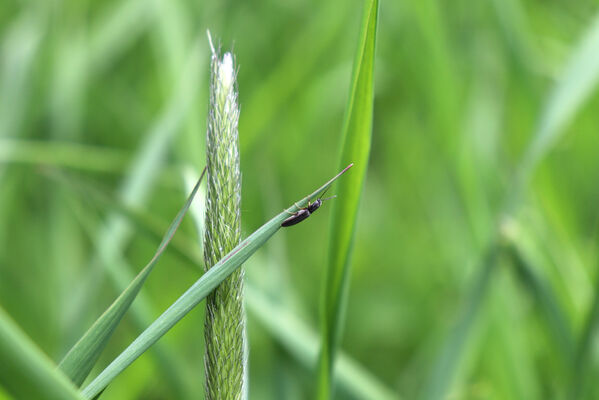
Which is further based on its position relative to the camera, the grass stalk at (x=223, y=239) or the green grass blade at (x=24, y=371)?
the grass stalk at (x=223, y=239)

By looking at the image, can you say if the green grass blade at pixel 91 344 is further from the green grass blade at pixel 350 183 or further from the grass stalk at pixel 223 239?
the green grass blade at pixel 350 183

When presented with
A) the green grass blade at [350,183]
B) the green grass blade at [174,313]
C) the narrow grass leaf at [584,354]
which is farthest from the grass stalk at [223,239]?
the narrow grass leaf at [584,354]

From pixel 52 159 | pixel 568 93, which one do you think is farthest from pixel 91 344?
pixel 568 93

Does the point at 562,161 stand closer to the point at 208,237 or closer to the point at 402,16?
the point at 402,16

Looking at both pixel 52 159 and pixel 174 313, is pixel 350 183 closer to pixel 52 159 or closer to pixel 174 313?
pixel 174 313

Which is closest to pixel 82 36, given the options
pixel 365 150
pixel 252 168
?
pixel 252 168

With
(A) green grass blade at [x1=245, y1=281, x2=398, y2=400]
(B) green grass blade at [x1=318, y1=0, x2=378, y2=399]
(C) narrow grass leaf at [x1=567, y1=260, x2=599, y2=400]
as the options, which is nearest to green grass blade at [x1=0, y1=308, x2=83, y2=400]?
(B) green grass blade at [x1=318, y1=0, x2=378, y2=399]

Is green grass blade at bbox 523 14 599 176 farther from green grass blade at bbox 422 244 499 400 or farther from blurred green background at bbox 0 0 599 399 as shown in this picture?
green grass blade at bbox 422 244 499 400
